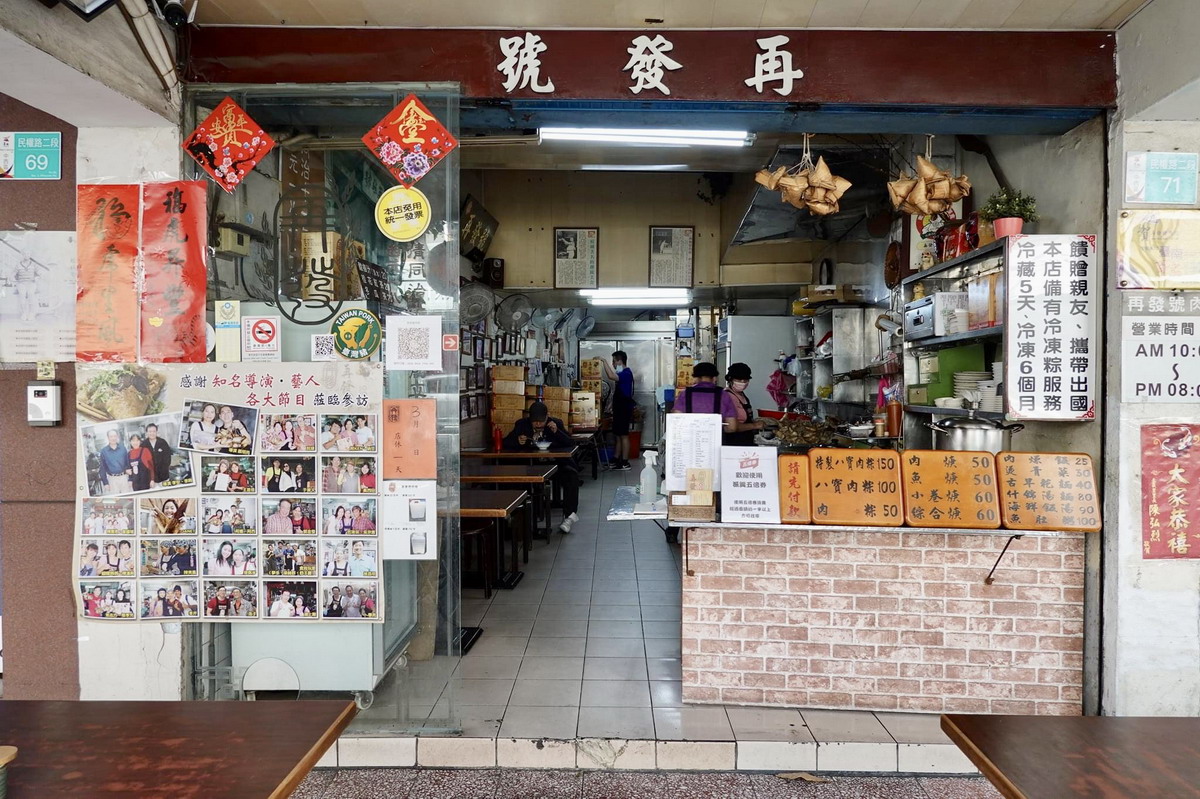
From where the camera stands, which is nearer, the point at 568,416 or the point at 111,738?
the point at 111,738

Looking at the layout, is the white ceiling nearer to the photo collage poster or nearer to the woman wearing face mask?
the photo collage poster

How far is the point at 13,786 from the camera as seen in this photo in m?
1.49

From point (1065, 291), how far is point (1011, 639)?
5.42 ft

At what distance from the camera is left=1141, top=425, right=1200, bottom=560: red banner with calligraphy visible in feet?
10.0

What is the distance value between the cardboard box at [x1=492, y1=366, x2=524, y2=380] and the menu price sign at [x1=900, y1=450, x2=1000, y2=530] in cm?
605

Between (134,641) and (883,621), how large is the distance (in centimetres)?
349

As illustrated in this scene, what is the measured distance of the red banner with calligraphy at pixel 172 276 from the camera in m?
3.11

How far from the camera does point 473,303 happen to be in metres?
7.32

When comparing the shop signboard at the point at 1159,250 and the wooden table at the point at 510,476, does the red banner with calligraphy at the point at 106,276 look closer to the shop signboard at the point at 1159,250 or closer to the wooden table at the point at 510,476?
the wooden table at the point at 510,476

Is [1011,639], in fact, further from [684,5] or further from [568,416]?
[568,416]

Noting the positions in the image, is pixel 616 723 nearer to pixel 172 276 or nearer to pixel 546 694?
pixel 546 694

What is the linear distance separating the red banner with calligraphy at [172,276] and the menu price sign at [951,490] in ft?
11.0

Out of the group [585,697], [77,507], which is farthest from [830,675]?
[77,507]

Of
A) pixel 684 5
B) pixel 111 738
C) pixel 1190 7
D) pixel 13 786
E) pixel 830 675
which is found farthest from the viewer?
pixel 830 675
